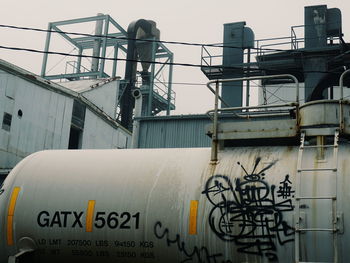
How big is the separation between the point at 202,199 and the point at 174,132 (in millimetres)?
15230

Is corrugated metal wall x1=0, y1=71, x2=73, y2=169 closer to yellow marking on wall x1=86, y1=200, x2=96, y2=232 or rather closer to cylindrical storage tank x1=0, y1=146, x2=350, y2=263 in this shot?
cylindrical storage tank x1=0, y1=146, x2=350, y2=263

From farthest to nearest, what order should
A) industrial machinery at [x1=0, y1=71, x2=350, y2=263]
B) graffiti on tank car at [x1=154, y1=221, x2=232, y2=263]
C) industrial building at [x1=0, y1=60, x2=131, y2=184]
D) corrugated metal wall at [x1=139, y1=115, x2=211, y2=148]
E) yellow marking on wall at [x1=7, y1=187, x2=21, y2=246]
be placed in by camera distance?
industrial building at [x1=0, y1=60, x2=131, y2=184] < corrugated metal wall at [x1=139, y1=115, x2=211, y2=148] < yellow marking on wall at [x1=7, y1=187, x2=21, y2=246] < graffiti on tank car at [x1=154, y1=221, x2=232, y2=263] < industrial machinery at [x1=0, y1=71, x2=350, y2=263]

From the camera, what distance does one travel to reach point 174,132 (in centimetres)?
2238

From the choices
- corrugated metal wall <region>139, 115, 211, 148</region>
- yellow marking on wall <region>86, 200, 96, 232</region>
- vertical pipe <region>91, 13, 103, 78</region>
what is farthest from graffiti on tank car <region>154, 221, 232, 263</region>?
vertical pipe <region>91, 13, 103, 78</region>

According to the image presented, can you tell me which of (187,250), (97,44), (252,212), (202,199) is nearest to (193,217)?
(202,199)

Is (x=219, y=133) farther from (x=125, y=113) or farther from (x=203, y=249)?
(x=125, y=113)

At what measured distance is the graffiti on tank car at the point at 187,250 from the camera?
691cm

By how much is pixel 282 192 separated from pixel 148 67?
37294mm

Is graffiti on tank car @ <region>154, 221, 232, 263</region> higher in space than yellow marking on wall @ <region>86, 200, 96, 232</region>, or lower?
lower

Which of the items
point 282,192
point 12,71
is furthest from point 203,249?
point 12,71

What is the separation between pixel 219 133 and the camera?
25.5 ft

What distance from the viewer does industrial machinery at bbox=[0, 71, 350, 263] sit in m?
6.56

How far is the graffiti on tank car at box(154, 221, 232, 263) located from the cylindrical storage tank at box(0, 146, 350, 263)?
0.05 feet

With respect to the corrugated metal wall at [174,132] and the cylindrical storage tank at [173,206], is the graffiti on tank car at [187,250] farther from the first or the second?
the corrugated metal wall at [174,132]
